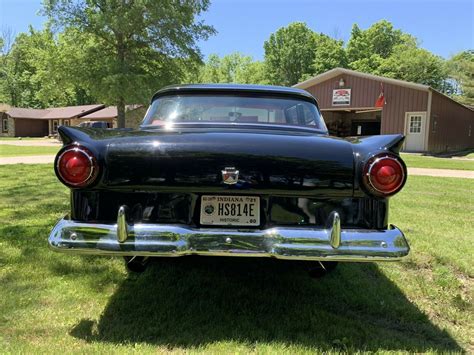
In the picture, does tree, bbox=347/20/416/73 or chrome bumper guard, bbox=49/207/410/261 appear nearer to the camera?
chrome bumper guard, bbox=49/207/410/261

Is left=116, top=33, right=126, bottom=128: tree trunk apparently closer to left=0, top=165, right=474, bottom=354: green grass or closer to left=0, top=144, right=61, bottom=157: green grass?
left=0, top=144, right=61, bottom=157: green grass

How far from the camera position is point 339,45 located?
49.7 metres

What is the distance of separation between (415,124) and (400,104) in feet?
4.59

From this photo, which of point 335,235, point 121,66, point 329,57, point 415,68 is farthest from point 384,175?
point 415,68

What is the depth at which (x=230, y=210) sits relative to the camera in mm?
2678

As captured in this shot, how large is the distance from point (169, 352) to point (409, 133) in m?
23.9

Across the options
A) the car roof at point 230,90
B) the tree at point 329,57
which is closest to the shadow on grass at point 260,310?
the car roof at point 230,90

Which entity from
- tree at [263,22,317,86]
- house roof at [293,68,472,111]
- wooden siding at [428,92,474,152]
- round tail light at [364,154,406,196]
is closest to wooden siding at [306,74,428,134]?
house roof at [293,68,472,111]

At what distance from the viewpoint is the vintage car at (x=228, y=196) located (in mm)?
2527

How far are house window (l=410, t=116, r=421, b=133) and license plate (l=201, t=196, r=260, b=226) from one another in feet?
76.7

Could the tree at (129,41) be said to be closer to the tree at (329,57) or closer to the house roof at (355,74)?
the house roof at (355,74)

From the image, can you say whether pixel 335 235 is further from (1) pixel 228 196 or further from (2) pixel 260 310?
(2) pixel 260 310

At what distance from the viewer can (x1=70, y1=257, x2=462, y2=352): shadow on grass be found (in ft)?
8.73

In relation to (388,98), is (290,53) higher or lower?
higher
